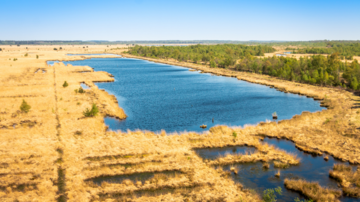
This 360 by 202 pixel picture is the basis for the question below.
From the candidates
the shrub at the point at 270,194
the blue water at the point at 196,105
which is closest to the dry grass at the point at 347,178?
the shrub at the point at 270,194

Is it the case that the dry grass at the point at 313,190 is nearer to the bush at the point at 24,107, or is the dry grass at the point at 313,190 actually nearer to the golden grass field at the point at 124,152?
the golden grass field at the point at 124,152

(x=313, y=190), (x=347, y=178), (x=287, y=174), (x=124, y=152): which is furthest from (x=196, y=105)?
(x=313, y=190)

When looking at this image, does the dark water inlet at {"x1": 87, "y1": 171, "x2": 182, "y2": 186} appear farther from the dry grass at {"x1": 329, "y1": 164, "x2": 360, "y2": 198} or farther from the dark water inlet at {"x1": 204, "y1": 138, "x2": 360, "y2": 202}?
the dry grass at {"x1": 329, "y1": 164, "x2": 360, "y2": 198}

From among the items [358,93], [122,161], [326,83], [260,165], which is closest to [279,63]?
[326,83]

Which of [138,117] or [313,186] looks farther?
[138,117]

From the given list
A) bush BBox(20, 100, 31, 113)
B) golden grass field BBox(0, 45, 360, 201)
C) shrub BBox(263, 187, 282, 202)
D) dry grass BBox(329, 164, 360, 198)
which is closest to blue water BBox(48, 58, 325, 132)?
golden grass field BBox(0, 45, 360, 201)

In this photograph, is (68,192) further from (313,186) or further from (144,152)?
(313,186)
